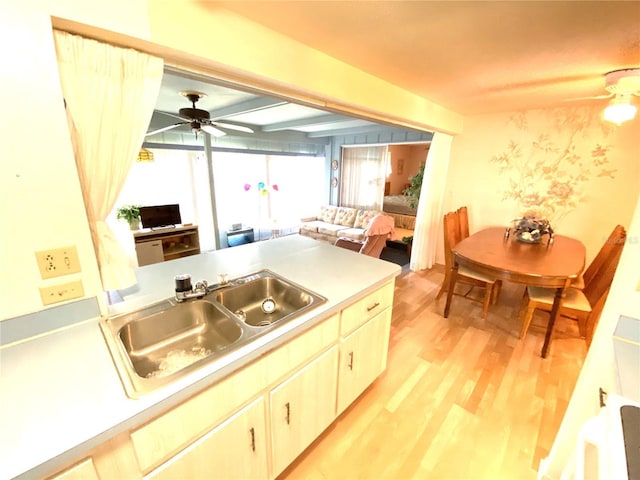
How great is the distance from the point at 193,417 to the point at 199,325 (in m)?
0.50

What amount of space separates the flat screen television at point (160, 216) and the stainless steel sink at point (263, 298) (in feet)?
11.0

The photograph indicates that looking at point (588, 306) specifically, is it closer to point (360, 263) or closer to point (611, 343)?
point (611, 343)

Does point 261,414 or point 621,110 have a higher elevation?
point 621,110

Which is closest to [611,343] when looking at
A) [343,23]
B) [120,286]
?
[343,23]

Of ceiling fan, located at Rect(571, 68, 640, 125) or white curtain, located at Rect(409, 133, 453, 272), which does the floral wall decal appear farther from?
ceiling fan, located at Rect(571, 68, 640, 125)

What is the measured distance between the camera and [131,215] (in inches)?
150

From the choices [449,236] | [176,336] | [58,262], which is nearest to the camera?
[58,262]

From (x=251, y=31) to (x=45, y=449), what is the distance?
1.67 meters

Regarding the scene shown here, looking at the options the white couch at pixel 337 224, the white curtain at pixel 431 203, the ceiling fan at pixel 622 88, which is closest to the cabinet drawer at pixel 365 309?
the ceiling fan at pixel 622 88

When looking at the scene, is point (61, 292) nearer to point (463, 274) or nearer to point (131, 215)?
point (463, 274)

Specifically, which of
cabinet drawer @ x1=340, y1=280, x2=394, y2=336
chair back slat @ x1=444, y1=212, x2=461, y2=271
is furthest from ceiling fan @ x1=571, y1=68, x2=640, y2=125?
cabinet drawer @ x1=340, y1=280, x2=394, y2=336

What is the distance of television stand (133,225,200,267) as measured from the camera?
3881 mm

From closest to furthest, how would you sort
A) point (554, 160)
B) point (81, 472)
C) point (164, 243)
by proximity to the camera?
point (81, 472) → point (554, 160) → point (164, 243)

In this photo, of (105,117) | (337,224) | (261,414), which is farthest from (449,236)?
(337,224)
